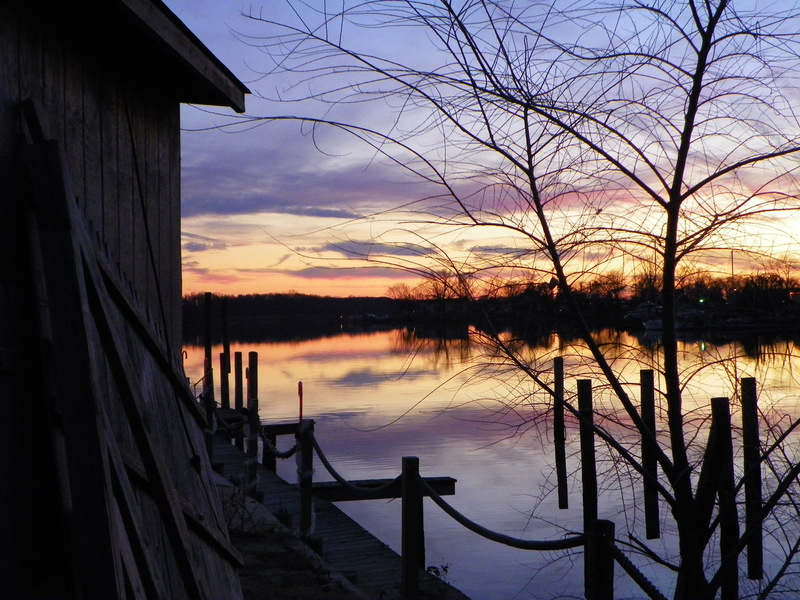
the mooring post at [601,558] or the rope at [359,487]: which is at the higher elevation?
the mooring post at [601,558]

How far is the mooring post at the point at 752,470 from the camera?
13.6 feet

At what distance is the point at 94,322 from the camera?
3.62 m

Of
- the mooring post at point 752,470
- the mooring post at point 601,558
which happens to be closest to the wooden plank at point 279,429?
the mooring post at point 752,470

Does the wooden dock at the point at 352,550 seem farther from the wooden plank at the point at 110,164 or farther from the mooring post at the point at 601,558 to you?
the wooden plank at the point at 110,164

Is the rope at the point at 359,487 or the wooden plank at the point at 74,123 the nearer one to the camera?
the wooden plank at the point at 74,123

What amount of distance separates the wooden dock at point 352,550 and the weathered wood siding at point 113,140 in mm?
3725

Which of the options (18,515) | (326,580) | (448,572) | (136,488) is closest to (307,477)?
(326,580)

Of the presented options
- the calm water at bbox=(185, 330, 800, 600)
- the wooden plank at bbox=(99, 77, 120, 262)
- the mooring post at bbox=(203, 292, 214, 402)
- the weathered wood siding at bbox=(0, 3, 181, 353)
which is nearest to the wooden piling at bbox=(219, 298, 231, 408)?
the mooring post at bbox=(203, 292, 214, 402)

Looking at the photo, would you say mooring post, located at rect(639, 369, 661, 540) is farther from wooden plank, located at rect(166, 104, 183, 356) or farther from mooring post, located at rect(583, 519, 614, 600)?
wooden plank, located at rect(166, 104, 183, 356)

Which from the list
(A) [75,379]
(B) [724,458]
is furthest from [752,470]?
(A) [75,379]

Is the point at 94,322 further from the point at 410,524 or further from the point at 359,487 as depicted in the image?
the point at 359,487

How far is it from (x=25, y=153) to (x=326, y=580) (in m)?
5.33

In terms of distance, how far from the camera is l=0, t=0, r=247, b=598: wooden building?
310cm

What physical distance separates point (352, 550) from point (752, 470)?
6.86 metres
